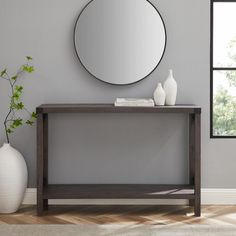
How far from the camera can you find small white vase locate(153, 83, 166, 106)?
434 centimetres

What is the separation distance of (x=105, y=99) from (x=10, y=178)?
1.00 meters

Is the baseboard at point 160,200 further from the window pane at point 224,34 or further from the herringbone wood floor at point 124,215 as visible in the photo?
the window pane at point 224,34

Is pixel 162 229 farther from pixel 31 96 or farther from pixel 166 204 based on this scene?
pixel 31 96

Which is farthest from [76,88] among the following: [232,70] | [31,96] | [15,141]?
[232,70]

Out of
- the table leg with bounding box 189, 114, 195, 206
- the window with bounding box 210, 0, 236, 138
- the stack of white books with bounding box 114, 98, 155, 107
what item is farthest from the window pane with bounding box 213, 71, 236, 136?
the stack of white books with bounding box 114, 98, 155, 107

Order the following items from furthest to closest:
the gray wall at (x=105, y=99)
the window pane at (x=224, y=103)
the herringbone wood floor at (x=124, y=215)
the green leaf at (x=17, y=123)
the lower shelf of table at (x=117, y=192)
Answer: the window pane at (x=224, y=103), the gray wall at (x=105, y=99), the green leaf at (x=17, y=123), the lower shelf of table at (x=117, y=192), the herringbone wood floor at (x=124, y=215)

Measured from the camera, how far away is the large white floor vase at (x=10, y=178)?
4.36 metres

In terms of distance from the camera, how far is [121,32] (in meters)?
4.56

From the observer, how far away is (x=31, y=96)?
466 cm

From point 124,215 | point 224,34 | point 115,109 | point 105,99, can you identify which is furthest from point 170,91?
point 124,215

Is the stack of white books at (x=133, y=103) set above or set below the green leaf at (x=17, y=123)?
above

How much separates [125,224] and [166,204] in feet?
2.22

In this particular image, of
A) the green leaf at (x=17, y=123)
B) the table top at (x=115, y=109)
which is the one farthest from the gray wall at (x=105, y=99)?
the table top at (x=115, y=109)

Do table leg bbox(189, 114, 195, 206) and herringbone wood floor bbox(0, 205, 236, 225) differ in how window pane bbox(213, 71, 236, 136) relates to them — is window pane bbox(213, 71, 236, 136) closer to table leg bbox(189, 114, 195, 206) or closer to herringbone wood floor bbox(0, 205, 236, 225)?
table leg bbox(189, 114, 195, 206)
